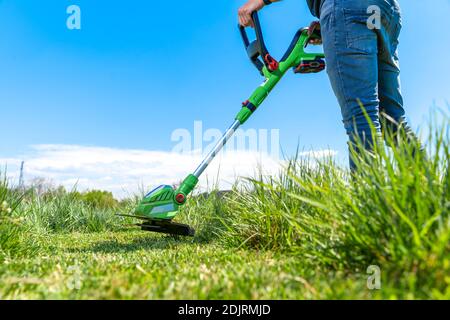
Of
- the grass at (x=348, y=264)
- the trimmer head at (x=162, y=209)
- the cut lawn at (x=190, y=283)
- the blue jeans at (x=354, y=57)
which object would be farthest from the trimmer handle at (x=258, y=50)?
the cut lawn at (x=190, y=283)

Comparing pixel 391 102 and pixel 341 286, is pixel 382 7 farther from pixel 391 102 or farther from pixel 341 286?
pixel 341 286

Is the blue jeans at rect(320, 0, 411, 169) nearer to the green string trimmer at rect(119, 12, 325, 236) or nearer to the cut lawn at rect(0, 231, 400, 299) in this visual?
the green string trimmer at rect(119, 12, 325, 236)

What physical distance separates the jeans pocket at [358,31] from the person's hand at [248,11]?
66 cm

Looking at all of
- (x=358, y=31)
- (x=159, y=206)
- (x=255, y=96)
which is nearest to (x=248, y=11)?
(x=255, y=96)

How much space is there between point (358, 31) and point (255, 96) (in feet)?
2.85

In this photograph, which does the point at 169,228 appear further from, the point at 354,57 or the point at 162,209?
the point at 354,57

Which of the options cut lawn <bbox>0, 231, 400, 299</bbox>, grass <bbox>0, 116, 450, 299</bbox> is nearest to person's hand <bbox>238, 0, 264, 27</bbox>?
grass <bbox>0, 116, 450, 299</bbox>

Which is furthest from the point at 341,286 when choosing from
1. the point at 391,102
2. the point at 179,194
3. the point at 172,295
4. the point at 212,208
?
the point at 212,208

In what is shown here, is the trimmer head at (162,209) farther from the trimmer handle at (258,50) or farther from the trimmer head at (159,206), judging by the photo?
the trimmer handle at (258,50)

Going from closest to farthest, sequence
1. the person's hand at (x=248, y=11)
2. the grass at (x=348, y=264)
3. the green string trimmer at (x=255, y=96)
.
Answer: the grass at (x=348, y=264) < the person's hand at (x=248, y=11) < the green string trimmer at (x=255, y=96)

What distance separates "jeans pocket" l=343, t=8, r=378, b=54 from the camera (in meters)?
1.99

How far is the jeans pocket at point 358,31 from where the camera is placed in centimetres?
199
